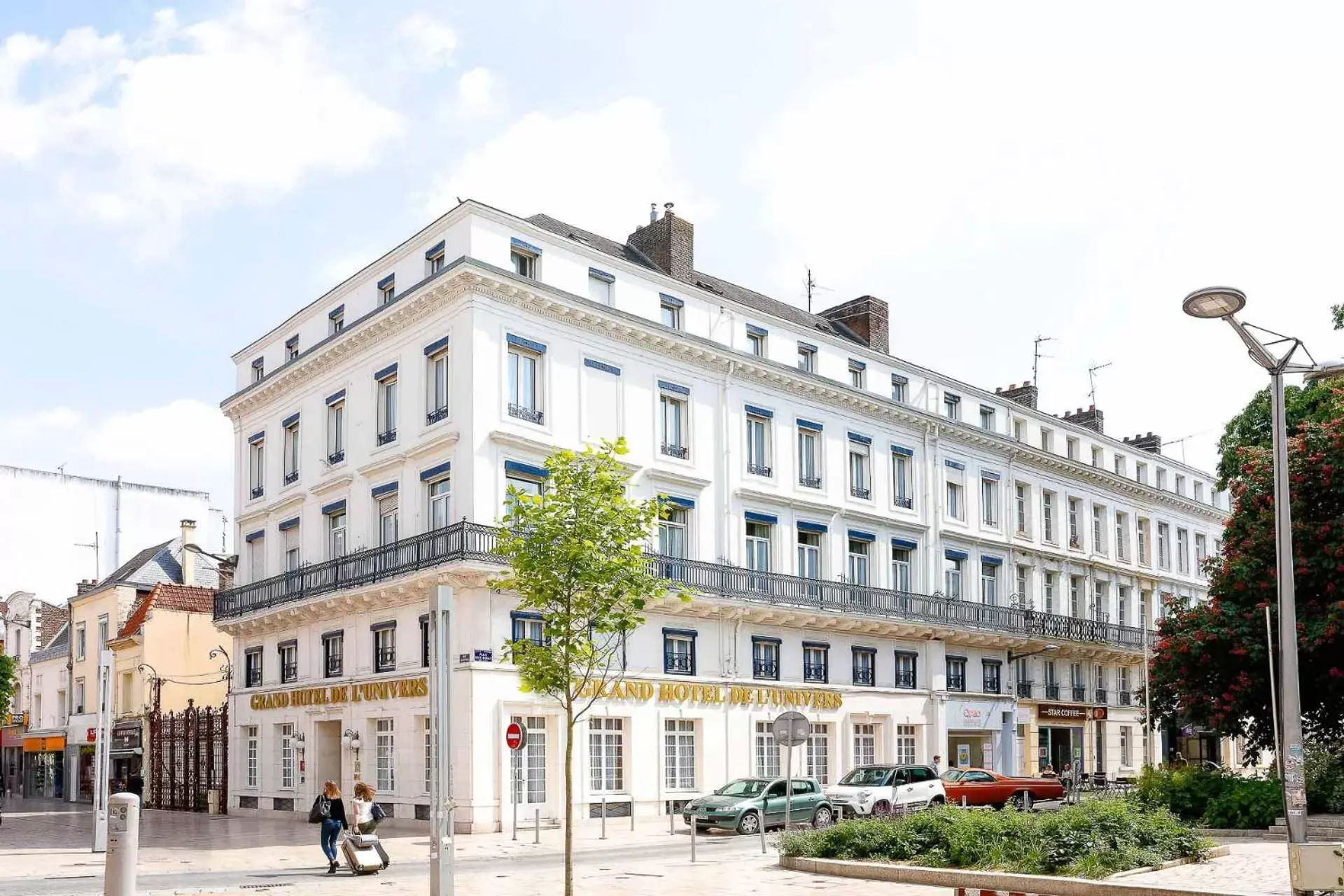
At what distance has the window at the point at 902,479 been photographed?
4181cm

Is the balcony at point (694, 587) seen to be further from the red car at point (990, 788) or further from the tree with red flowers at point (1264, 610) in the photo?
the tree with red flowers at point (1264, 610)

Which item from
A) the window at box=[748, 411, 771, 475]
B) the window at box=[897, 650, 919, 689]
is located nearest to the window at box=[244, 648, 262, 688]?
the window at box=[748, 411, 771, 475]

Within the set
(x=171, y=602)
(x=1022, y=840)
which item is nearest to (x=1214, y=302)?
(x=1022, y=840)

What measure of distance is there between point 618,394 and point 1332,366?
762 inches

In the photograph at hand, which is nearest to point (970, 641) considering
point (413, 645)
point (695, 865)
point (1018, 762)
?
point (1018, 762)

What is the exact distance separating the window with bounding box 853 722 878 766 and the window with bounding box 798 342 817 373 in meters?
10.3

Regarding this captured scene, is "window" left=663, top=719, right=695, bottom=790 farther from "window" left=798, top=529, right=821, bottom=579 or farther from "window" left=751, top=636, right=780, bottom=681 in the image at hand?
"window" left=798, top=529, right=821, bottom=579

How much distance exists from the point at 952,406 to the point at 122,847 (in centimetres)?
3486

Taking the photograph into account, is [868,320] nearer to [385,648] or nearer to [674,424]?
[674,424]

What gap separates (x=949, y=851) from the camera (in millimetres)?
18609

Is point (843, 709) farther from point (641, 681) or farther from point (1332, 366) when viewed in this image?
point (1332, 366)

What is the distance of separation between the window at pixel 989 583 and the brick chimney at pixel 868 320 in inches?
314

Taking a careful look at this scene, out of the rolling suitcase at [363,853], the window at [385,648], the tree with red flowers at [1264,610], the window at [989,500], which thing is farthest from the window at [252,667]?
the tree with red flowers at [1264,610]

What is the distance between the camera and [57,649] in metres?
56.8
